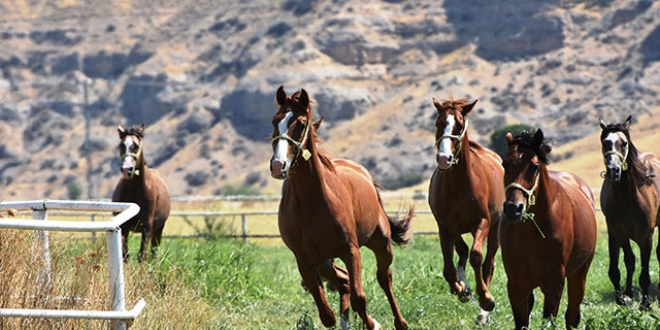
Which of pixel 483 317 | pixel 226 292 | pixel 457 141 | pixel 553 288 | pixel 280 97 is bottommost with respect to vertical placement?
pixel 226 292

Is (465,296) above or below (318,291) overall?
below

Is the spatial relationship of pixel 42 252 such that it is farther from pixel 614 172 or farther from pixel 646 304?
pixel 646 304

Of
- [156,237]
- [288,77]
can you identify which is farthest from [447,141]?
[288,77]

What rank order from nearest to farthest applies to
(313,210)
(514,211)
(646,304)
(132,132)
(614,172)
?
(514,211)
(313,210)
(614,172)
(646,304)
(132,132)

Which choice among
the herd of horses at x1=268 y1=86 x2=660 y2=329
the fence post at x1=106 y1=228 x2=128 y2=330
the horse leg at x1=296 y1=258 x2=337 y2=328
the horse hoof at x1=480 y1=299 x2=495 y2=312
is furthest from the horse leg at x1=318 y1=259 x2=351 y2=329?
the fence post at x1=106 y1=228 x2=128 y2=330

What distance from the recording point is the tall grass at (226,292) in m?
7.50

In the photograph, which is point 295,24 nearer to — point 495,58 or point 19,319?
point 495,58

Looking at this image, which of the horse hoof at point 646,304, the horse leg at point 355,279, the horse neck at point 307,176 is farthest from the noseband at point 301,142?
the horse hoof at point 646,304

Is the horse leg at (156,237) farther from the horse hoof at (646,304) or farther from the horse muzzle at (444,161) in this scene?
the horse hoof at (646,304)

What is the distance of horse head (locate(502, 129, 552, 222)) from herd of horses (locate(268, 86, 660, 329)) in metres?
0.01

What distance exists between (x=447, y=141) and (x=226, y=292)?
13.7ft

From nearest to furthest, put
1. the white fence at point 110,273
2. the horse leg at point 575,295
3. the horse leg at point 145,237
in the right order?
the white fence at point 110,273, the horse leg at point 575,295, the horse leg at point 145,237

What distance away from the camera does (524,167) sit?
8.95 m

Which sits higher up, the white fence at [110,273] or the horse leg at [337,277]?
the white fence at [110,273]
